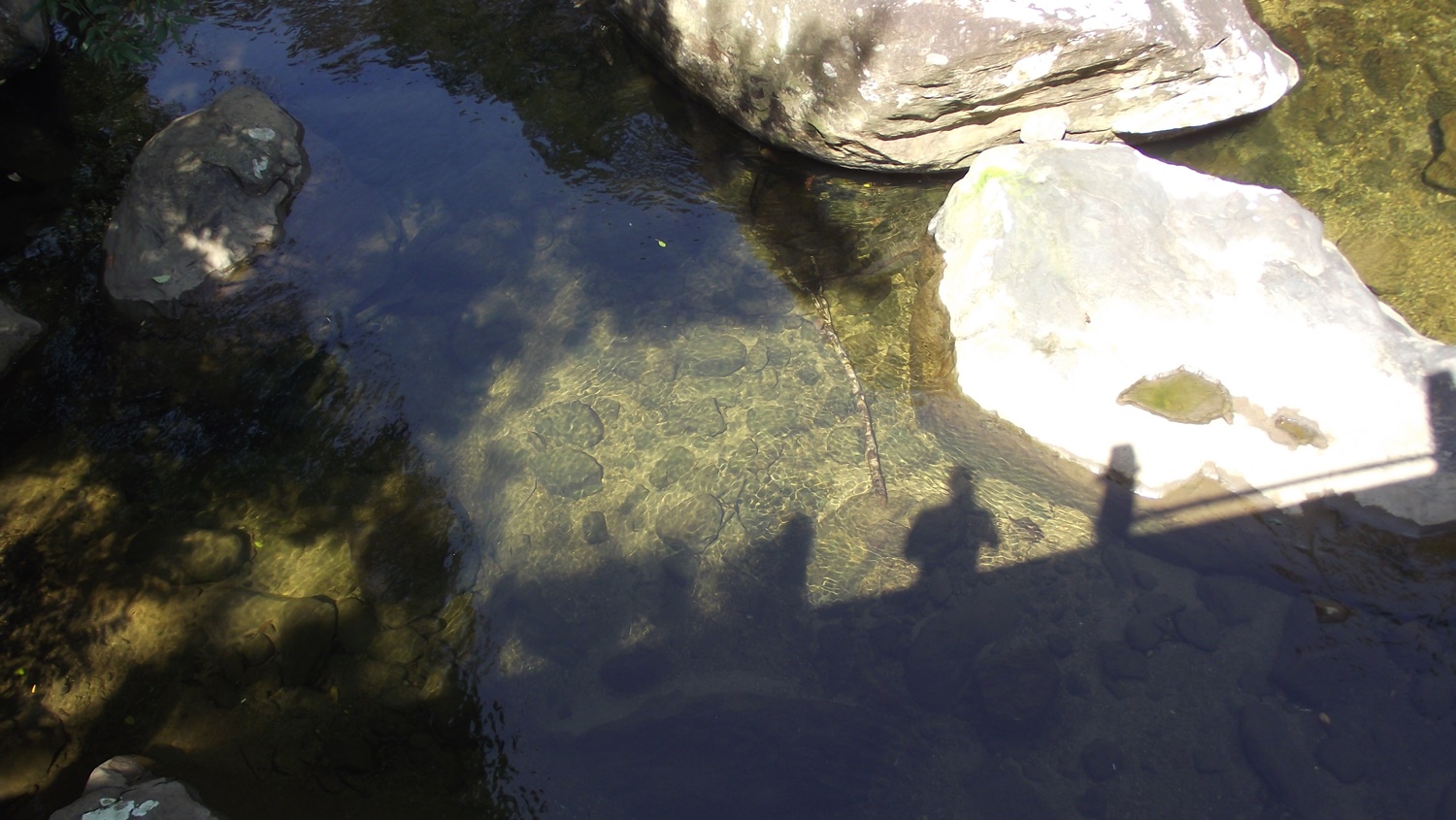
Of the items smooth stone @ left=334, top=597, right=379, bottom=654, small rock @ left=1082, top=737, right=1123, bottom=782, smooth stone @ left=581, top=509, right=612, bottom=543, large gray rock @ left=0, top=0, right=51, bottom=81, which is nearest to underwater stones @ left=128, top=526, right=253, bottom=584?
smooth stone @ left=334, top=597, right=379, bottom=654

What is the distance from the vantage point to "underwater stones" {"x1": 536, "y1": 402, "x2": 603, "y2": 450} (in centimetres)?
374

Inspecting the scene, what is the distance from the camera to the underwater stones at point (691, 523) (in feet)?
11.2

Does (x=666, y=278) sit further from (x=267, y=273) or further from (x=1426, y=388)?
(x=1426, y=388)

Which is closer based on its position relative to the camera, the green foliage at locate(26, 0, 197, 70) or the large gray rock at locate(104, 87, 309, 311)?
the green foliage at locate(26, 0, 197, 70)

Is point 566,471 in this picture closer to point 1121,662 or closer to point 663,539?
point 663,539

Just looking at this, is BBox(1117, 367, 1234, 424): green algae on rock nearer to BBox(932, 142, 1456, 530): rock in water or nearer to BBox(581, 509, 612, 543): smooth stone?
BBox(932, 142, 1456, 530): rock in water

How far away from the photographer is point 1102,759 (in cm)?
282

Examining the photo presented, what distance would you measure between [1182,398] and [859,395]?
1337 mm

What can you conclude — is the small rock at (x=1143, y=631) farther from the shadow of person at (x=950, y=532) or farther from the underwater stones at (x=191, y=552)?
the underwater stones at (x=191, y=552)

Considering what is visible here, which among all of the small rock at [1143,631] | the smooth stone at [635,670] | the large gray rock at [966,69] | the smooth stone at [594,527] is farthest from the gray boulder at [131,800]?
the large gray rock at [966,69]

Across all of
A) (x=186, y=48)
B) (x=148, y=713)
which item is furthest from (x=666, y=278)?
(x=186, y=48)

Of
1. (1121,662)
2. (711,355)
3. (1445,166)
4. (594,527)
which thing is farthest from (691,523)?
(1445,166)

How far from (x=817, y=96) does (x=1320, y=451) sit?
2911mm

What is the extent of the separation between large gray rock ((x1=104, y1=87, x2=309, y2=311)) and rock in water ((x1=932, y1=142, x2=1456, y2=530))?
3.95 metres
